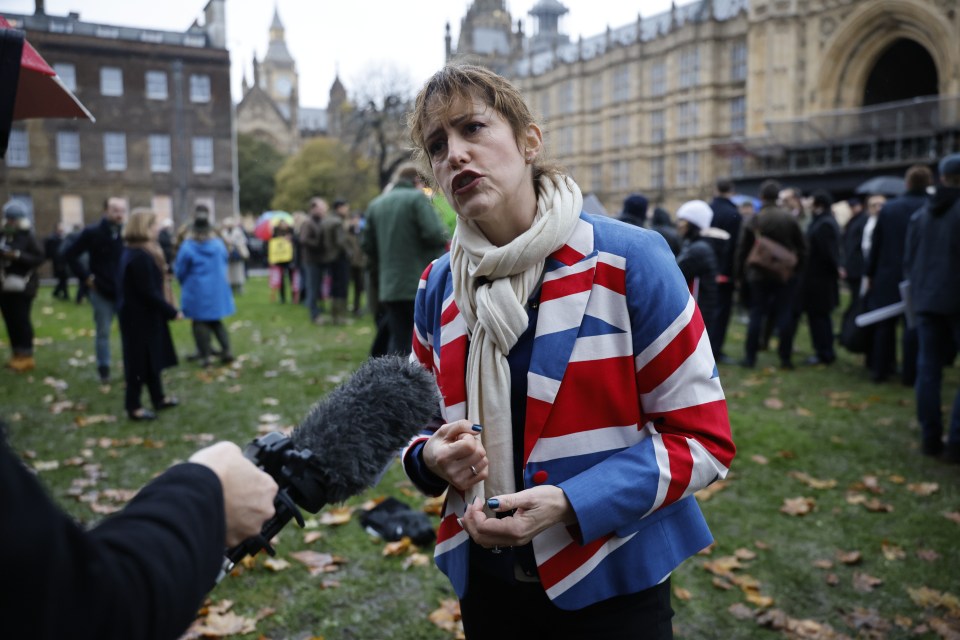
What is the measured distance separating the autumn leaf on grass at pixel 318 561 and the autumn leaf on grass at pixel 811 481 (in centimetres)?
348

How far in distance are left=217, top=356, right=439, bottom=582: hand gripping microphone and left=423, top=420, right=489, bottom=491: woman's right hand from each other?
0.10 m

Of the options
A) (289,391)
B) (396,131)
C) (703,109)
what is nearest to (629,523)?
(289,391)

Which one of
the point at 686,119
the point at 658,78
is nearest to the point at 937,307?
the point at 686,119

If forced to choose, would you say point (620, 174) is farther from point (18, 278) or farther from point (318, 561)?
point (318, 561)

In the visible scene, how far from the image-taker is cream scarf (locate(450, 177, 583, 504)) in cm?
187

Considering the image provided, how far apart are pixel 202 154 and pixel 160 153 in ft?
7.32

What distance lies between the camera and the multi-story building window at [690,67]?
2143 inches

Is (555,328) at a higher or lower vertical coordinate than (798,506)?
higher

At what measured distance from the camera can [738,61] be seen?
5253 cm

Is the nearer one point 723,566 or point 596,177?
point 723,566

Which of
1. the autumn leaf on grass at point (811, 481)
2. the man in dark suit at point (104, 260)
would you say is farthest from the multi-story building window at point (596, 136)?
the autumn leaf on grass at point (811, 481)

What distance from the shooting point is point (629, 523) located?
69.8 inches

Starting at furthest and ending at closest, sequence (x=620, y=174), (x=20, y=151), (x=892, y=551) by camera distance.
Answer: (x=620, y=174) < (x=20, y=151) < (x=892, y=551)

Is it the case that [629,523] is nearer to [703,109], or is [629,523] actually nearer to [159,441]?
[159,441]
